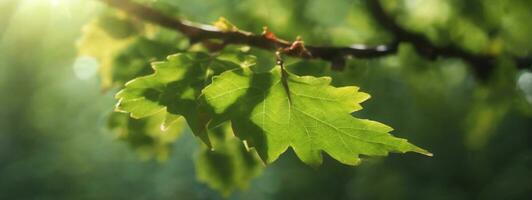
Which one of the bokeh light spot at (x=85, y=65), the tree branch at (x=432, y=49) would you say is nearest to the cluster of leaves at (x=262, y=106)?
the tree branch at (x=432, y=49)

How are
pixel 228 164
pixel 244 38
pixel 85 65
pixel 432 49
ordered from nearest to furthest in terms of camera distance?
pixel 244 38 → pixel 432 49 → pixel 228 164 → pixel 85 65

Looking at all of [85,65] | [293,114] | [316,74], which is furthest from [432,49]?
[85,65]

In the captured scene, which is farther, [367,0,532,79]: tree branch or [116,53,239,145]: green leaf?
[367,0,532,79]: tree branch

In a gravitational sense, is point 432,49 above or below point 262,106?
above

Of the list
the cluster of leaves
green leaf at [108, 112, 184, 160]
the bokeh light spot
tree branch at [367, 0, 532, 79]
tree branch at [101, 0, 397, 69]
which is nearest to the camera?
the cluster of leaves

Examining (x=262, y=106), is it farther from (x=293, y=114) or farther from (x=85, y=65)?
(x=85, y=65)

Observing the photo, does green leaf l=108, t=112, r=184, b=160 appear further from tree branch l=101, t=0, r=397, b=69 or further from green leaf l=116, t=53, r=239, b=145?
green leaf l=116, t=53, r=239, b=145

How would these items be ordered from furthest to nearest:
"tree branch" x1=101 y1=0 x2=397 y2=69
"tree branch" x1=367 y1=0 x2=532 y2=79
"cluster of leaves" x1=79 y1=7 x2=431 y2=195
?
"tree branch" x1=367 y1=0 x2=532 y2=79
"tree branch" x1=101 y1=0 x2=397 y2=69
"cluster of leaves" x1=79 y1=7 x2=431 y2=195

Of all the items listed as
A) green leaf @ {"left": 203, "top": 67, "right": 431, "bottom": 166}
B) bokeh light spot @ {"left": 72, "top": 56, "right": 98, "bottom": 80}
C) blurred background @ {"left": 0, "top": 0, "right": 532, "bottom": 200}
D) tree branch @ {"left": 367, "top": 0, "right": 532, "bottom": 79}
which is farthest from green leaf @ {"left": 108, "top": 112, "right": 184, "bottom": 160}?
green leaf @ {"left": 203, "top": 67, "right": 431, "bottom": 166}
